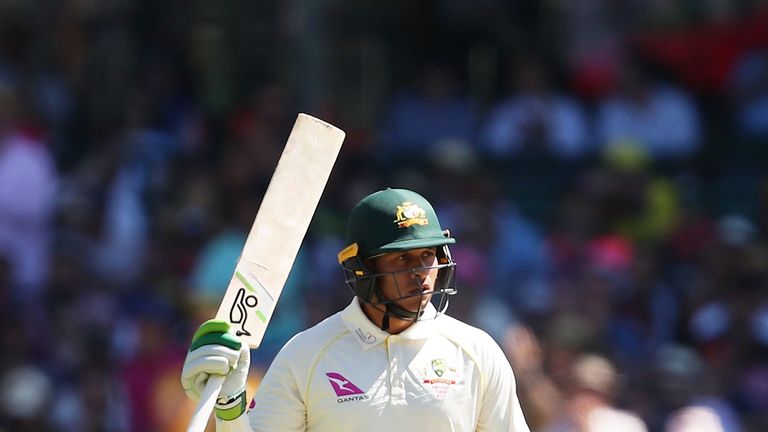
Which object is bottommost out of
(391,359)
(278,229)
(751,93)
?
(391,359)

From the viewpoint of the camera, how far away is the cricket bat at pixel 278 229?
4984 millimetres

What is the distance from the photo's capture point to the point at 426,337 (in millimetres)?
4977

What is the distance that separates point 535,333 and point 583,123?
193 cm

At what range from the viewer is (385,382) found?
16.0 feet

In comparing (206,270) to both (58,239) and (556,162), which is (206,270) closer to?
(58,239)

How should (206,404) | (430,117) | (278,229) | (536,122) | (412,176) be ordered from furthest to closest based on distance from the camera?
1. (430,117)
2. (536,122)
3. (412,176)
4. (278,229)
5. (206,404)

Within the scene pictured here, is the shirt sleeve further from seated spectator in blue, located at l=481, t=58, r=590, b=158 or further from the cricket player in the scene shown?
seated spectator in blue, located at l=481, t=58, r=590, b=158

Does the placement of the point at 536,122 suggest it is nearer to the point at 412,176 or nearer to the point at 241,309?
the point at 412,176

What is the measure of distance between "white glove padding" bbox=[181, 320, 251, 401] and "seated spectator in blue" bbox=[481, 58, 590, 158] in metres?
5.47

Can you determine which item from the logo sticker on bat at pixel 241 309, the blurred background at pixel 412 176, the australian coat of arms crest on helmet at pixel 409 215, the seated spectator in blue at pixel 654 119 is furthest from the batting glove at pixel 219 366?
the seated spectator in blue at pixel 654 119

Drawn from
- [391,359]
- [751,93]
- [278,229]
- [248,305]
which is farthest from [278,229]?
[751,93]

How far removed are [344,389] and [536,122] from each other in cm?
539

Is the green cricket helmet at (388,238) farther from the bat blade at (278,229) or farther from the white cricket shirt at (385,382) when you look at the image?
the bat blade at (278,229)

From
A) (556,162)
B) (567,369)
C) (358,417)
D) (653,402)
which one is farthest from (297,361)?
(556,162)
